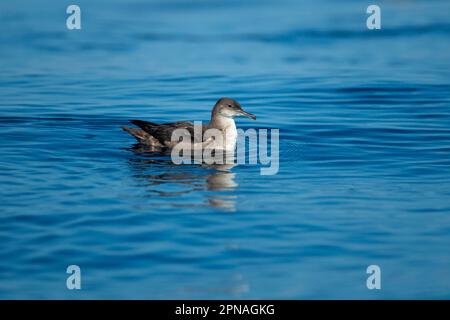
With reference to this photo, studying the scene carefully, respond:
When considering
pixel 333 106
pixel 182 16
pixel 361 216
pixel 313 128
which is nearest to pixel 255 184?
pixel 361 216

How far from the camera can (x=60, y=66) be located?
2045cm

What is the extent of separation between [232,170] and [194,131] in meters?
1.22

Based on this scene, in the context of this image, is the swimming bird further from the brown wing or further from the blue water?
the blue water

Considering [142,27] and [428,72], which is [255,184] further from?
[142,27]

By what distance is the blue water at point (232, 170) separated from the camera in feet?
25.7

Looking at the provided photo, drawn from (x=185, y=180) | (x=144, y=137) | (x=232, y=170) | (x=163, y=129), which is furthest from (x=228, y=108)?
(x=185, y=180)

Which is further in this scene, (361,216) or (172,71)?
(172,71)

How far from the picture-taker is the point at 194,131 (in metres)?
12.2

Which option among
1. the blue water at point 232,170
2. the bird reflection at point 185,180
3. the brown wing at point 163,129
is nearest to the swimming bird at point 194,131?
the brown wing at point 163,129

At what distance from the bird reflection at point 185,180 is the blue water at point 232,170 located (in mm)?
41

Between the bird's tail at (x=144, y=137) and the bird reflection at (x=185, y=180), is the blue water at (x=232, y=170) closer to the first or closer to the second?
the bird reflection at (x=185, y=180)

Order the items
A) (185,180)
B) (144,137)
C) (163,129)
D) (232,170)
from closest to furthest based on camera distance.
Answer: (185,180)
(232,170)
(163,129)
(144,137)

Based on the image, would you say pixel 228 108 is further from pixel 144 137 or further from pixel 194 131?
pixel 144 137

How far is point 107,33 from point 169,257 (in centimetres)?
1686
